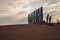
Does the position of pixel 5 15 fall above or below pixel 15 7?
below

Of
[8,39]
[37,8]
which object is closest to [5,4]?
[37,8]

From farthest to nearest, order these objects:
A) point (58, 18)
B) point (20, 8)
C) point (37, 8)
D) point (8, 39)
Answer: point (37, 8) < point (20, 8) < point (58, 18) < point (8, 39)

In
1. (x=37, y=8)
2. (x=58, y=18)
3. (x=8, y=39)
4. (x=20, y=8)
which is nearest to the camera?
(x=8, y=39)

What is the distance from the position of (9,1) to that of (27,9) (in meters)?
0.27

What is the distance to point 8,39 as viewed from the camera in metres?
0.91

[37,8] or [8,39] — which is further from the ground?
[37,8]

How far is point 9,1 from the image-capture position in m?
1.74

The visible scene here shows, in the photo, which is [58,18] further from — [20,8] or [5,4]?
[5,4]

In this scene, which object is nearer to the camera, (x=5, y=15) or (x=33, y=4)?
(x=5, y=15)

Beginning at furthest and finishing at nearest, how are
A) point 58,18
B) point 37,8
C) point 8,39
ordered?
point 37,8, point 58,18, point 8,39

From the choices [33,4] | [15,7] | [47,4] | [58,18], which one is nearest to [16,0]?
[15,7]

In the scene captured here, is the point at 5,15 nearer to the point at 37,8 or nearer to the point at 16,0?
the point at 16,0

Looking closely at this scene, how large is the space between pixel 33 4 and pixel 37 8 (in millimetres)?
105

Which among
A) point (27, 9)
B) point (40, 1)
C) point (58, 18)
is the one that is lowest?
point (58, 18)
